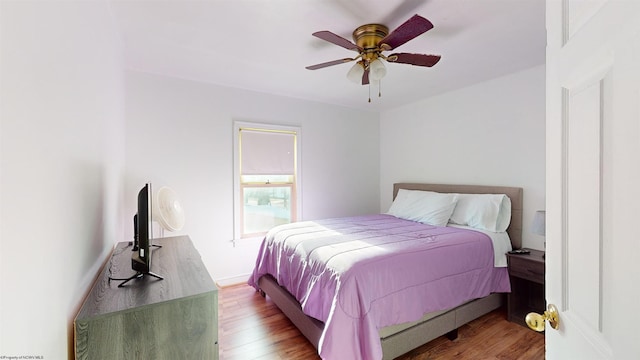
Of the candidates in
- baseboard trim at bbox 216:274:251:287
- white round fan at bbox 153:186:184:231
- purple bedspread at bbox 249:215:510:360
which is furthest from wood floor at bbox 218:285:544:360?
white round fan at bbox 153:186:184:231

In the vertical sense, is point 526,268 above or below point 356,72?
below

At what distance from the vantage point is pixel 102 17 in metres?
1.57

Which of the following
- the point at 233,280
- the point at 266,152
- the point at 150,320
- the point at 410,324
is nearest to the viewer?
the point at 150,320

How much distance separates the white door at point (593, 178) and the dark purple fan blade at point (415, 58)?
1.26 metres

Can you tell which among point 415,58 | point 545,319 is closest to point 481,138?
point 415,58

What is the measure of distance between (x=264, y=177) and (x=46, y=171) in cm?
288

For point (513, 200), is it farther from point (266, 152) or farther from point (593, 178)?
point (266, 152)

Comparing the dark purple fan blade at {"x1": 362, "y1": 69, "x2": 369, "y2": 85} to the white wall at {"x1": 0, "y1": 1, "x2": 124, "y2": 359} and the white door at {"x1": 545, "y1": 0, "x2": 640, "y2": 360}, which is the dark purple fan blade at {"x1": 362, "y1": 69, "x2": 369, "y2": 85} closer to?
the white door at {"x1": 545, "y1": 0, "x2": 640, "y2": 360}

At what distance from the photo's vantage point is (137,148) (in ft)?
9.46

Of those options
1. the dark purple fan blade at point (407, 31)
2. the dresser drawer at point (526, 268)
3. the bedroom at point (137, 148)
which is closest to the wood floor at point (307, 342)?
the dresser drawer at point (526, 268)

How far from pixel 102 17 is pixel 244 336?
2.44 metres

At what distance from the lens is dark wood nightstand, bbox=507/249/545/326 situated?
2377 mm

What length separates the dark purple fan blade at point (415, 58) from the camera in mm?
2025

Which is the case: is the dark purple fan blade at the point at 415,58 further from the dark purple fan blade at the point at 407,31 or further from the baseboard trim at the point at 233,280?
the baseboard trim at the point at 233,280
